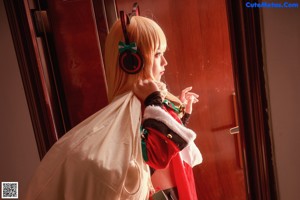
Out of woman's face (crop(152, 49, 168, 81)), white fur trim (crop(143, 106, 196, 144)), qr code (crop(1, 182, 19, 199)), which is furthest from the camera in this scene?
qr code (crop(1, 182, 19, 199))

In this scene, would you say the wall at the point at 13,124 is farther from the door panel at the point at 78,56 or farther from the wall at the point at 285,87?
the wall at the point at 285,87

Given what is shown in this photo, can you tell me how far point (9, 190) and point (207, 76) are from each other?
1.04 meters

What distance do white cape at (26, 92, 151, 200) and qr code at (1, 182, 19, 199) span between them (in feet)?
1.70

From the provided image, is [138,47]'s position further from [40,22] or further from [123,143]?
[40,22]

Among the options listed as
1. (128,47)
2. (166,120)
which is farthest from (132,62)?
(166,120)

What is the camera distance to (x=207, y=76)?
1223mm

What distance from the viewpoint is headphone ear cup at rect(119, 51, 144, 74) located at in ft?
2.59

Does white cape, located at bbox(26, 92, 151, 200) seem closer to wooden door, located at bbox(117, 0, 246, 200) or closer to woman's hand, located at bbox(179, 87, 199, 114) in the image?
woman's hand, located at bbox(179, 87, 199, 114)

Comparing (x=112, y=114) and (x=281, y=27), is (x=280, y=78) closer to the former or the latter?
(x=281, y=27)

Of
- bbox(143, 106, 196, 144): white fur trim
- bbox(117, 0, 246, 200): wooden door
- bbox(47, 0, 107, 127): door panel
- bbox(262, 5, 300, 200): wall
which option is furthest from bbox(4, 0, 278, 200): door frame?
bbox(47, 0, 107, 127): door panel

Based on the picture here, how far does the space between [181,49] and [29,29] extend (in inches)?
25.4

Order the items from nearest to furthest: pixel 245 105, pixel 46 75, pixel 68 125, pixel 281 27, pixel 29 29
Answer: pixel 281 27 < pixel 245 105 < pixel 29 29 < pixel 46 75 < pixel 68 125

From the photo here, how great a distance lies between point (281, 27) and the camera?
617 mm

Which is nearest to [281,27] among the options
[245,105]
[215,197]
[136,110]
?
[245,105]
